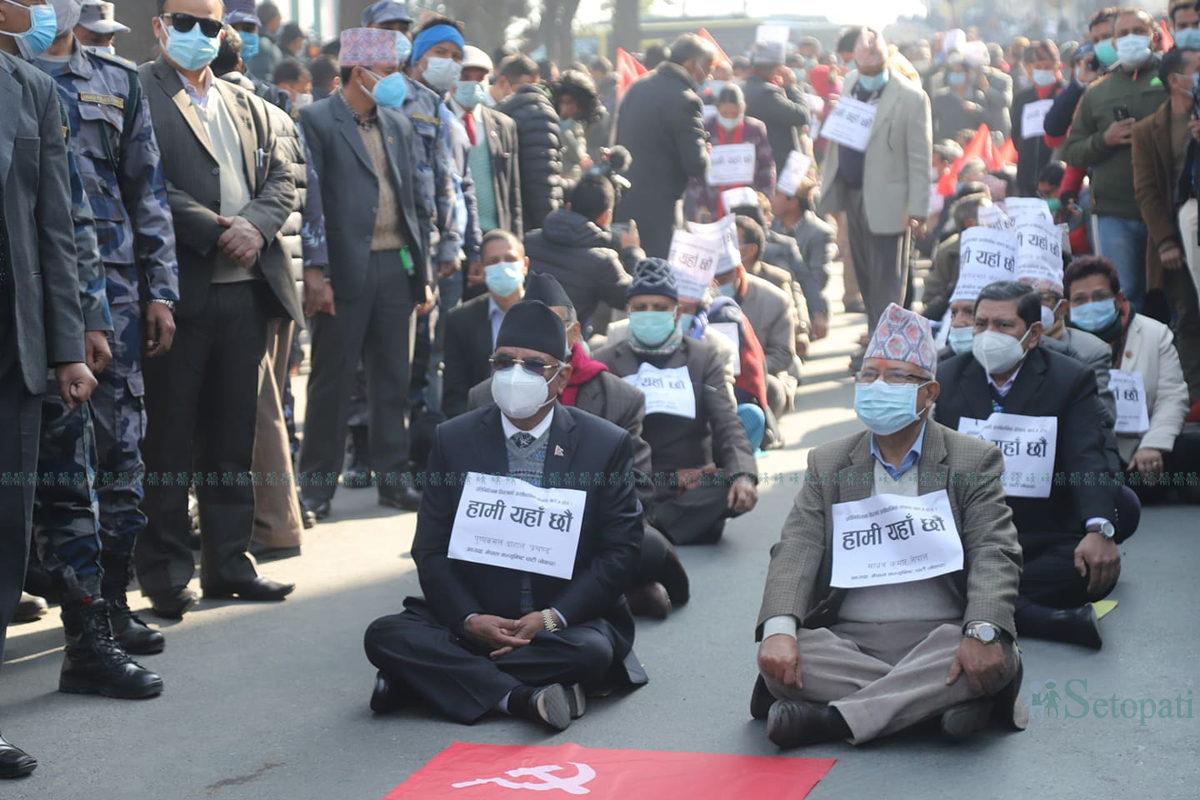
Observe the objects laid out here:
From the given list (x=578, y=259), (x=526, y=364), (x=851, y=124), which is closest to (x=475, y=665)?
(x=526, y=364)

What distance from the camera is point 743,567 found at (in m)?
7.86

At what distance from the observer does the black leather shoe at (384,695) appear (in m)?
5.70

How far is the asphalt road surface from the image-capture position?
498 centimetres

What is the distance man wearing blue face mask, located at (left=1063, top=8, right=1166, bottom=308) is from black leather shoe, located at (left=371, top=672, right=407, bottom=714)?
6.60 metres

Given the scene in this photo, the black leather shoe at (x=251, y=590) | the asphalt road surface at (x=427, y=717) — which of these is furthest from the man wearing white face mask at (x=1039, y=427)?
the black leather shoe at (x=251, y=590)

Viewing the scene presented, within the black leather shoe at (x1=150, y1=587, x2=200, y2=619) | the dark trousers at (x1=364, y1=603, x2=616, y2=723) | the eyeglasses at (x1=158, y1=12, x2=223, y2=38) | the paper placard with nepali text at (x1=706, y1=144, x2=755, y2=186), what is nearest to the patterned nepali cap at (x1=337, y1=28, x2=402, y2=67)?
the eyeglasses at (x1=158, y1=12, x2=223, y2=38)

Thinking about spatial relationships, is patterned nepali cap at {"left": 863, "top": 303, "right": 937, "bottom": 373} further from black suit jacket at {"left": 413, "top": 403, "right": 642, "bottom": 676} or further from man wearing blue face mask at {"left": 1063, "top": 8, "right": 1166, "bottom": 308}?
man wearing blue face mask at {"left": 1063, "top": 8, "right": 1166, "bottom": 308}

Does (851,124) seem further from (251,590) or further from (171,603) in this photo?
(171,603)

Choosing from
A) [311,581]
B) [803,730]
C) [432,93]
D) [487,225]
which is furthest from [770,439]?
[803,730]

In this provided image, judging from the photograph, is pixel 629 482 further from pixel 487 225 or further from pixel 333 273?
pixel 487 225

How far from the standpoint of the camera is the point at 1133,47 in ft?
35.3

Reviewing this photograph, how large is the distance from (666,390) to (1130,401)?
2.33 metres

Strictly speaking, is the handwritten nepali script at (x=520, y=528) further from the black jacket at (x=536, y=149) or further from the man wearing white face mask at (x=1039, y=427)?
the black jacket at (x=536, y=149)

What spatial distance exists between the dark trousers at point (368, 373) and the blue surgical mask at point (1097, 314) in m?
3.50
